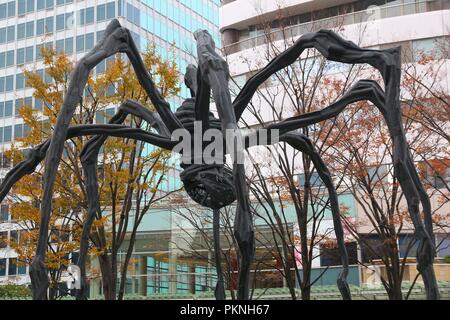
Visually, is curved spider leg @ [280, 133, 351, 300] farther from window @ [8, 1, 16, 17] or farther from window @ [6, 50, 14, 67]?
window @ [8, 1, 16, 17]

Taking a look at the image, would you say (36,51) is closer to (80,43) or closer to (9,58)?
(9,58)

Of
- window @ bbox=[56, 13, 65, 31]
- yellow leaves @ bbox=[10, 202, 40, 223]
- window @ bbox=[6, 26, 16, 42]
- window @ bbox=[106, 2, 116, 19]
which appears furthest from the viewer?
window @ bbox=[6, 26, 16, 42]

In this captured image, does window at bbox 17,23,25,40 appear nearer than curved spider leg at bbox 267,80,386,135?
No

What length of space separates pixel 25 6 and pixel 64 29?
4.39 m

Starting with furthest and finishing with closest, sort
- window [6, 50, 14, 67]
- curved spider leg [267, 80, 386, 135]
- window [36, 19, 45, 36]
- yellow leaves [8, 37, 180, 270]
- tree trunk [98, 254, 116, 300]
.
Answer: window [6, 50, 14, 67] → window [36, 19, 45, 36] → yellow leaves [8, 37, 180, 270] → tree trunk [98, 254, 116, 300] → curved spider leg [267, 80, 386, 135]

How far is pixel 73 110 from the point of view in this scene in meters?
5.42

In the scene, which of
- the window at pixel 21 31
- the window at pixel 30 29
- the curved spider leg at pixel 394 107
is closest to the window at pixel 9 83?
the window at pixel 21 31

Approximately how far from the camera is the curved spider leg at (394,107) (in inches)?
203

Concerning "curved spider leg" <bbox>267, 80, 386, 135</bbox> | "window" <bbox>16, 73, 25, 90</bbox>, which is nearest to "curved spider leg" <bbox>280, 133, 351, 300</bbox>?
"curved spider leg" <bbox>267, 80, 386, 135</bbox>

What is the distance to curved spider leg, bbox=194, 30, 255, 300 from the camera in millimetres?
4617

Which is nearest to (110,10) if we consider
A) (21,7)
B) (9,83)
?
(21,7)

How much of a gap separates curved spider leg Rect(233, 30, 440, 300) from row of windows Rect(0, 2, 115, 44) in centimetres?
3823
